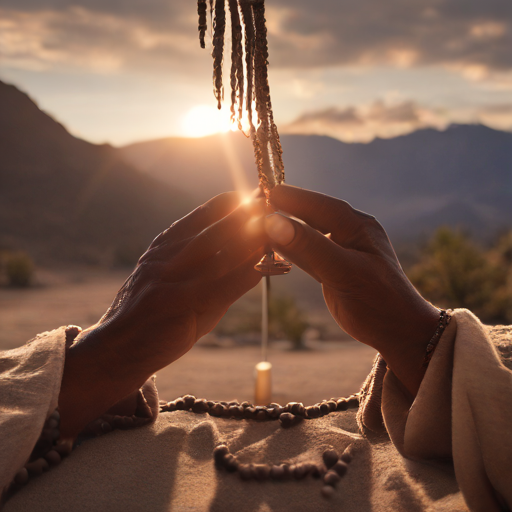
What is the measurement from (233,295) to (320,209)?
557mm

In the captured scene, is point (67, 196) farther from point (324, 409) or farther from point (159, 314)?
point (159, 314)

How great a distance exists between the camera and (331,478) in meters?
1.87

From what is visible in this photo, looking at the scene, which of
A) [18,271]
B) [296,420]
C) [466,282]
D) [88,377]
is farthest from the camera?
[18,271]

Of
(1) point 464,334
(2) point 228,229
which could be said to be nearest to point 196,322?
(2) point 228,229

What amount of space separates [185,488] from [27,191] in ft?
124

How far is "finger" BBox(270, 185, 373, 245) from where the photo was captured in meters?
2.00

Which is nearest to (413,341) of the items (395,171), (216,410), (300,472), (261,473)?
(300,472)

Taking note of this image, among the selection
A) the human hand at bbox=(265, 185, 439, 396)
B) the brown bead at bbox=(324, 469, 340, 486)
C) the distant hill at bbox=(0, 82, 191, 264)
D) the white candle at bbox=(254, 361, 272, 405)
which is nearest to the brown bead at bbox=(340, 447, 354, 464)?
the brown bead at bbox=(324, 469, 340, 486)

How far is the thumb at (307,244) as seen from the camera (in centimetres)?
179

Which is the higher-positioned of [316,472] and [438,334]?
[438,334]

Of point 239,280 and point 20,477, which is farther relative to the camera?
point 239,280

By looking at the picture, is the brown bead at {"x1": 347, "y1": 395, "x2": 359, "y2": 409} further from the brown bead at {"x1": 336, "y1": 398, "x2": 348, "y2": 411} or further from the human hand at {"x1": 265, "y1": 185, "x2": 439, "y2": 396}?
the human hand at {"x1": 265, "y1": 185, "x2": 439, "y2": 396}

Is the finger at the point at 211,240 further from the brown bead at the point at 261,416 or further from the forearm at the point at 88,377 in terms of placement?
the brown bead at the point at 261,416

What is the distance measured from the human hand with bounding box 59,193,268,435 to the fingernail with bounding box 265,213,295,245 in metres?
0.21
